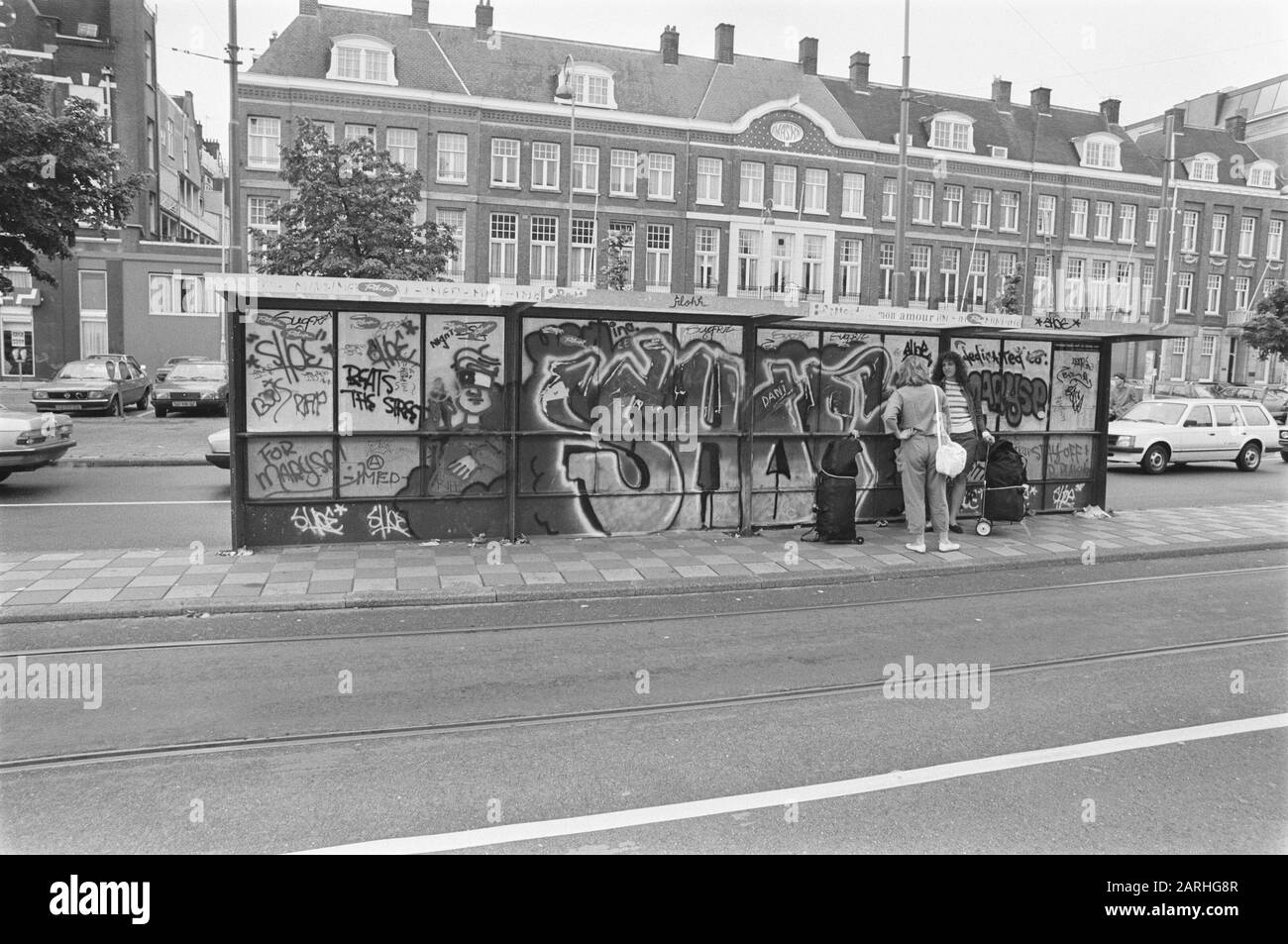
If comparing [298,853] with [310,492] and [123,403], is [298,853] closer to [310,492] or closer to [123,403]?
[310,492]

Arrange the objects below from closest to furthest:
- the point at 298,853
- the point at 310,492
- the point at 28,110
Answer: the point at 298,853
the point at 310,492
the point at 28,110

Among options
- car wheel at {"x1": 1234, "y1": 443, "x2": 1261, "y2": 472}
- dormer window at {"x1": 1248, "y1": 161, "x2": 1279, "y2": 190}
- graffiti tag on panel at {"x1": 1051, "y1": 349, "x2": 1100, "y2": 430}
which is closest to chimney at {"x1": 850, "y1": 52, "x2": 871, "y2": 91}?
dormer window at {"x1": 1248, "y1": 161, "x2": 1279, "y2": 190}

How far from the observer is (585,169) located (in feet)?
147

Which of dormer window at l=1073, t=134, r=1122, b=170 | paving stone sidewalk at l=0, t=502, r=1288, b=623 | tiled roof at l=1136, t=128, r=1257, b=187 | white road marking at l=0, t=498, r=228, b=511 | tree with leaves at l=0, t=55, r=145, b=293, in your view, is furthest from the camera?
tiled roof at l=1136, t=128, r=1257, b=187

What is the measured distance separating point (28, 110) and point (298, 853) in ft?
66.2

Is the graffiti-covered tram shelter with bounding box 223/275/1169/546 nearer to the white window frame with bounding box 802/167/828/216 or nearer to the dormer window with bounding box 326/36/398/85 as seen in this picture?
the dormer window with bounding box 326/36/398/85

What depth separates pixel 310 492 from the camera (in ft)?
31.0

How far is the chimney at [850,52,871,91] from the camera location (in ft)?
171

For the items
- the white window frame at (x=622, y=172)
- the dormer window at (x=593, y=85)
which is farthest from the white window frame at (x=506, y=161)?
the white window frame at (x=622, y=172)

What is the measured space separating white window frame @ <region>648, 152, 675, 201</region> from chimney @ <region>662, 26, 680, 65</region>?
5.72m

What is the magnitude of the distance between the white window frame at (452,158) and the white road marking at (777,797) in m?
42.6

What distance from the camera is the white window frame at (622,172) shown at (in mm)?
45312

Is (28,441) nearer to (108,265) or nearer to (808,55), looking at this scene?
(108,265)
